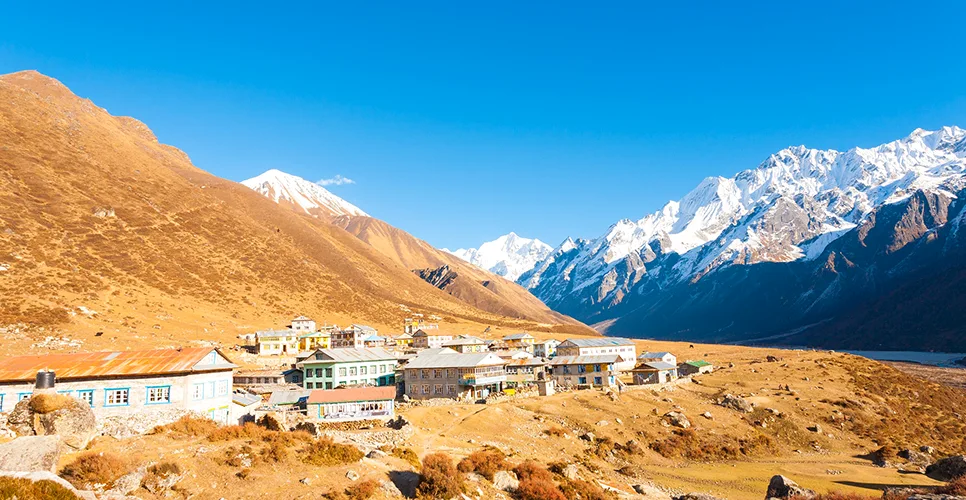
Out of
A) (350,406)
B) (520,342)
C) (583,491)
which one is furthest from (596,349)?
(583,491)

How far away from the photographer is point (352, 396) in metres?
57.5

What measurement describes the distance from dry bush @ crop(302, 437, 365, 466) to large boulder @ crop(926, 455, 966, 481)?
51.6 m

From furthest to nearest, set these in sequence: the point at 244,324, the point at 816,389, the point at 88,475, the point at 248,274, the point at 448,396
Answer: the point at 248,274
the point at 244,324
the point at 816,389
the point at 448,396
the point at 88,475

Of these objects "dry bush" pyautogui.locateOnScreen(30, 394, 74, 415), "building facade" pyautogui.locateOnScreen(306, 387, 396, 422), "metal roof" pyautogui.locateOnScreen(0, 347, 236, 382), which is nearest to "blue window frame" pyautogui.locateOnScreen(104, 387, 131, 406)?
"metal roof" pyautogui.locateOnScreen(0, 347, 236, 382)

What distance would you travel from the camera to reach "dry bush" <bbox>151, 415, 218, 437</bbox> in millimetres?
37812

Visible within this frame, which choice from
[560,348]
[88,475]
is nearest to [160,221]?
[560,348]

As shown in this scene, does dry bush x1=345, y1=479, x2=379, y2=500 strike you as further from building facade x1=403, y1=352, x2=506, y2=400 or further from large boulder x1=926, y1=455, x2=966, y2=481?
large boulder x1=926, y1=455, x2=966, y2=481

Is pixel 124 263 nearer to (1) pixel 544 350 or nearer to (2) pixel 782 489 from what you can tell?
(1) pixel 544 350

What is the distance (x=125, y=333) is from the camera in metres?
95.9

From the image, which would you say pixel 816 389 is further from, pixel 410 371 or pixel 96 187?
pixel 96 187

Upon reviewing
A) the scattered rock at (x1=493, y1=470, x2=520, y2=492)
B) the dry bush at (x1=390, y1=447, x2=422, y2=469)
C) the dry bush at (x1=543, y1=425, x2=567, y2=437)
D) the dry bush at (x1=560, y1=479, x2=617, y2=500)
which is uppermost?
the dry bush at (x1=390, y1=447, x2=422, y2=469)

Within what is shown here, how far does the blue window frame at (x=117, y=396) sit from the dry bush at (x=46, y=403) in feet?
18.0

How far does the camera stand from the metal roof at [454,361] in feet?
250

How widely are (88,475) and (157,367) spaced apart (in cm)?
1475
